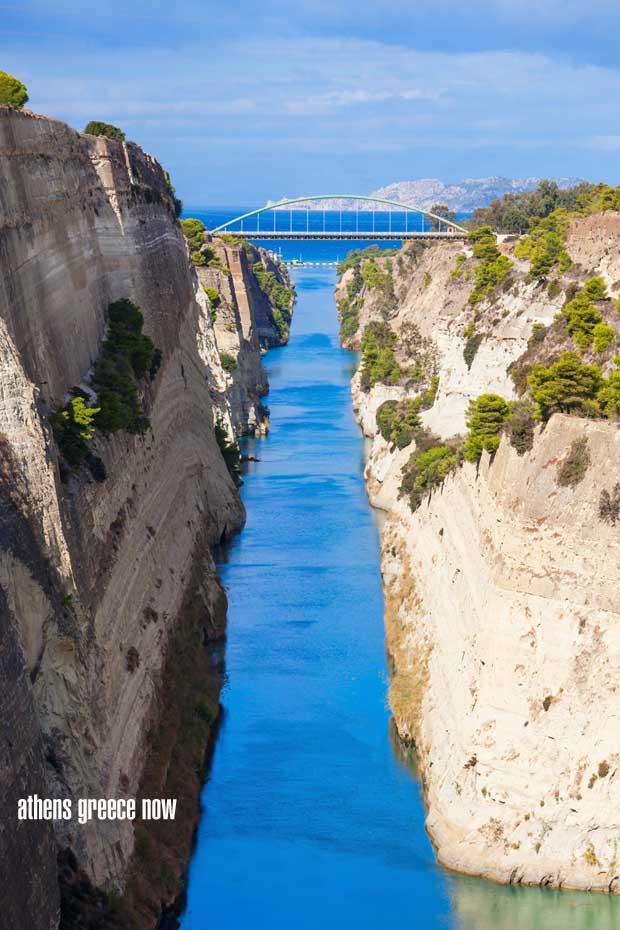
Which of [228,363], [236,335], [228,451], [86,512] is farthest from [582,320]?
[236,335]

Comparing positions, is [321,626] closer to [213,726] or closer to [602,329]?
[213,726]

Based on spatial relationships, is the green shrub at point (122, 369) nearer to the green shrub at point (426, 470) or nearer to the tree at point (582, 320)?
the green shrub at point (426, 470)

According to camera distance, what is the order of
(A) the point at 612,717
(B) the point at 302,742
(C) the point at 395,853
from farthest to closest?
(B) the point at 302,742 → (C) the point at 395,853 → (A) the point at 612,717

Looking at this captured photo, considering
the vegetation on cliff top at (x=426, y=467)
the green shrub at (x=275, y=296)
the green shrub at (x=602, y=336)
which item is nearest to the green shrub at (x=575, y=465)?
the green shrub at (x=602, y=336)

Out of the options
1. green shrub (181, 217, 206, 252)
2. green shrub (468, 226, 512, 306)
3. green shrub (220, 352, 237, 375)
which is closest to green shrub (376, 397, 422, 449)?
green shrub (468, 226, 512, 306)

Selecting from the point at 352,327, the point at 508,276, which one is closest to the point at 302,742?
the point at 508,276

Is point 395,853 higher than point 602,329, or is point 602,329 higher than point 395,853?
point 602,329

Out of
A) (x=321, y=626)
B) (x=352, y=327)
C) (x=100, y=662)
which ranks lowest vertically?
(x=352, y=327)
